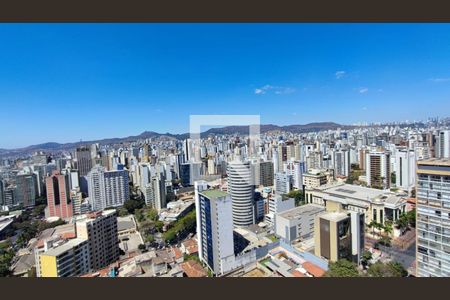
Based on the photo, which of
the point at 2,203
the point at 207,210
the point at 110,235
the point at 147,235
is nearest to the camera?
the point at 207,210

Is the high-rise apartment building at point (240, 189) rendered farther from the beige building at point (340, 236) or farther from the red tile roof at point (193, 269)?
the beige building at point (340, 236)

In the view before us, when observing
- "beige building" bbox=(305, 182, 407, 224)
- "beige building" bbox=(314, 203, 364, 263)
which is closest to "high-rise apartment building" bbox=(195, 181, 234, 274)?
"beige building" bbox=(314, 203, 364, 263)

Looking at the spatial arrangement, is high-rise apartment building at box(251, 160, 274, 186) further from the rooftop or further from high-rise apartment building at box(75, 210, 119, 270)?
high-rise apartment building at box(75, 210, 119, 270)

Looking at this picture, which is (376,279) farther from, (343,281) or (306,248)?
(306,248)

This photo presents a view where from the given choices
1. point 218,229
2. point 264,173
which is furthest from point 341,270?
point 264,173

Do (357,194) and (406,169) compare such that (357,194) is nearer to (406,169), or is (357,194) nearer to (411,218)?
(411,218)

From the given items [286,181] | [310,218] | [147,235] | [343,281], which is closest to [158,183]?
[147,235]
